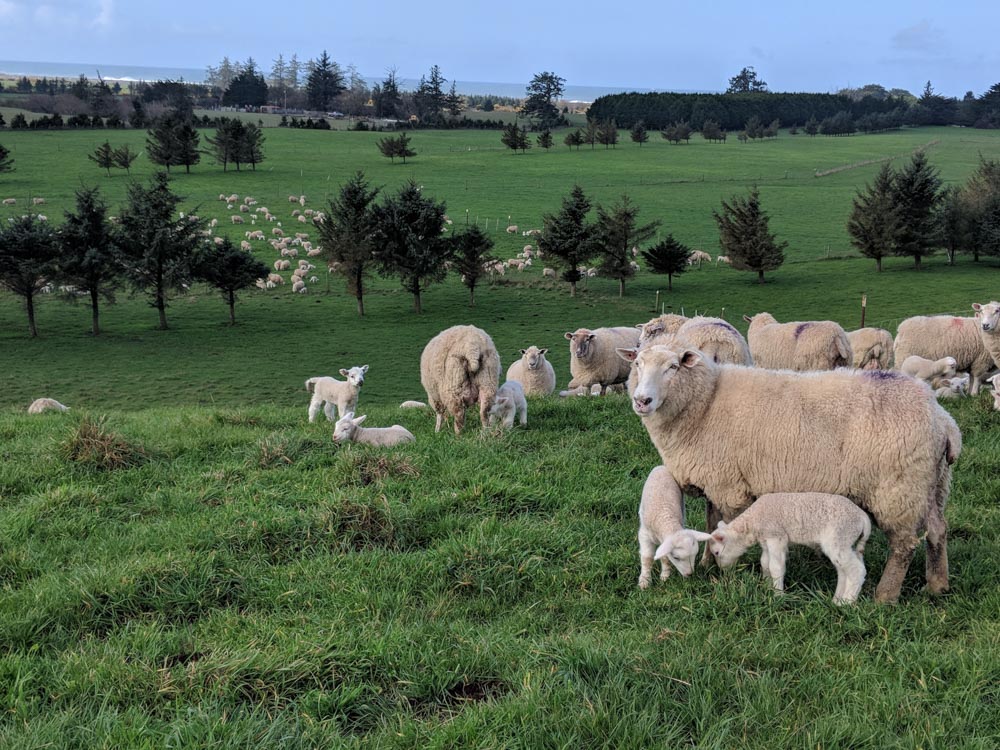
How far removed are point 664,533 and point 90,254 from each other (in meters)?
34.6

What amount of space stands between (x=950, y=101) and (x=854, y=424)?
173 metres

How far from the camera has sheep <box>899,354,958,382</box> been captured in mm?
15320

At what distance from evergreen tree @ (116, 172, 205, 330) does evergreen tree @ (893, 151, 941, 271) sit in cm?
3956

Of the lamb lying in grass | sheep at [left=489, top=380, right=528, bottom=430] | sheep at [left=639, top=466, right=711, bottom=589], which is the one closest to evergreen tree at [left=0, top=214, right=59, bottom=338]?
the lamb lying in grass

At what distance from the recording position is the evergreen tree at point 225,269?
3622 cm

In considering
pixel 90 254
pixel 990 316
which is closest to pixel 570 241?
pixel 90 254

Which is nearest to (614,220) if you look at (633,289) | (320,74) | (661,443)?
(633,289)

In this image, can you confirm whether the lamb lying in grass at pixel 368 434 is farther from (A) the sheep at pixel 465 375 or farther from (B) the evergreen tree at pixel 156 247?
(B) the evergreen tree at pixel 156 247

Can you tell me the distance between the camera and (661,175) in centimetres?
7969

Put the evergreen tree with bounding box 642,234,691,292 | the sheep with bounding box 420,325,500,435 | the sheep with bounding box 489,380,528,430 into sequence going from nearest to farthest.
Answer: the sheep with bounding box 489,380,528,430
the sheep with bounding box 420,325,500,435
the evergreen tree with bounding box 642,234,691,292

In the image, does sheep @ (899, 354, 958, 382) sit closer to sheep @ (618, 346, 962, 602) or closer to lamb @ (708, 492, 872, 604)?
sheep @ (618, 346, 962, 602)

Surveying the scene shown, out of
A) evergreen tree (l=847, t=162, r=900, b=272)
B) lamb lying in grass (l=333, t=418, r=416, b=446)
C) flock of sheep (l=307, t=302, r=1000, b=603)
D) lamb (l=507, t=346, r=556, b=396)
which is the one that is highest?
evergreen tree (l=847, t=162, r=900, b=272)

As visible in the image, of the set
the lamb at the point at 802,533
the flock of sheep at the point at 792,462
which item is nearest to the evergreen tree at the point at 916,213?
the flock of sheep at the point at 792,462

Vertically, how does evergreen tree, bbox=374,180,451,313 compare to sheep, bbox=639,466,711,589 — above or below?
above
